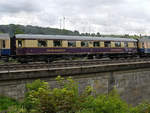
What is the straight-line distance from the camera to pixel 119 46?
2528 cm

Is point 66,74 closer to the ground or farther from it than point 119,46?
closer to the ground

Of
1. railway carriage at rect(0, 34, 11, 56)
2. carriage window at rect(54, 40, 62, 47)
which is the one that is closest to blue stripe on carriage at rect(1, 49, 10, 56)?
railway carriage at rect(0, 34, 11, 56)

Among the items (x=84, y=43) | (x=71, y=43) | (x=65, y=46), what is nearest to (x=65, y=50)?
(x=65, y=46)

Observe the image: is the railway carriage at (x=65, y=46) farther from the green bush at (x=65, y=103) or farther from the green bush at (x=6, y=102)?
the green bush at (x=65, y=103)

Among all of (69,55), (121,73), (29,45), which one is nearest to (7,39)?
(29,45)

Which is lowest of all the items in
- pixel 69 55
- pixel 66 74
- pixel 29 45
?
pixel 66 74

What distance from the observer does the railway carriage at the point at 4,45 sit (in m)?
17.9

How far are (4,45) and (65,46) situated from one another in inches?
292

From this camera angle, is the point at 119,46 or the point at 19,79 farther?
the point at 119,46

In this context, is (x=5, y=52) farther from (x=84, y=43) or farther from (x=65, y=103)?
(x=65, y=103)

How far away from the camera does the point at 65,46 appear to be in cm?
2052

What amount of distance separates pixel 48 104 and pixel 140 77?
14.4m

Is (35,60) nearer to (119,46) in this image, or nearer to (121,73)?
(121,73)

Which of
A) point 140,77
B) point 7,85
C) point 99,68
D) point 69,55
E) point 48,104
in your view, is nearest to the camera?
point 48,104
